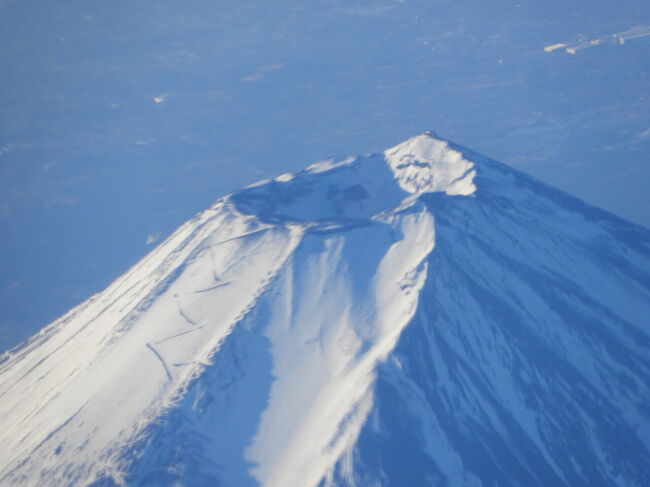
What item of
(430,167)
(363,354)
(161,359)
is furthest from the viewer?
(430,167)

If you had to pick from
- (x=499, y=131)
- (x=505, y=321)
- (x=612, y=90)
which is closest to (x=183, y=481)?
(x=505, y=321)

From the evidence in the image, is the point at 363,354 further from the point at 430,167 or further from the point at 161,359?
the point at 430,167

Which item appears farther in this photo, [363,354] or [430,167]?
[430,167]

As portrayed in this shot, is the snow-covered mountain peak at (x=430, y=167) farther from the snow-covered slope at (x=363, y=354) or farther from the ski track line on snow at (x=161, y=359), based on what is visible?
the ski track line on snow at (x=161, y=359)

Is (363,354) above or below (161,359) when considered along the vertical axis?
below

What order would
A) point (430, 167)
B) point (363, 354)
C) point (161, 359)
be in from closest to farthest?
point (363, 354) → point (161, 359) → point (430, 167)

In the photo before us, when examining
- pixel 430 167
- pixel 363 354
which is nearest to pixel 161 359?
pixel 363 354
